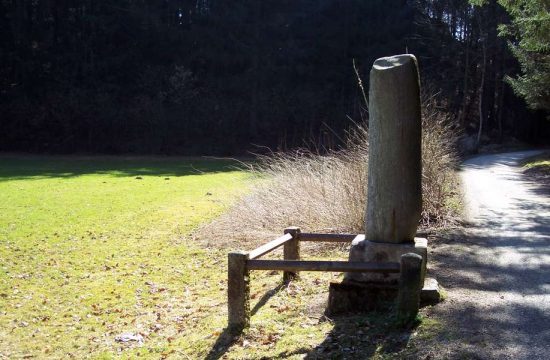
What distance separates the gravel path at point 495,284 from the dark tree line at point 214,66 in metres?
29.1

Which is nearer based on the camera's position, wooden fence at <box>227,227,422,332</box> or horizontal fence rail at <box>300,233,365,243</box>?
wooden fence at <box>227,227,422,332</box>

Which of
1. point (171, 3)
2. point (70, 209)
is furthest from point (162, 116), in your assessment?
point (70, 209)

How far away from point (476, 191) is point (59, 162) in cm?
2581

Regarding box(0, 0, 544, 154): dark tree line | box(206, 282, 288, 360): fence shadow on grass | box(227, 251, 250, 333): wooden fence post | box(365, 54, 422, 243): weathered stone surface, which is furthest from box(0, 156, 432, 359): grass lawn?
box(0, 0, 544, 154): dark tree line

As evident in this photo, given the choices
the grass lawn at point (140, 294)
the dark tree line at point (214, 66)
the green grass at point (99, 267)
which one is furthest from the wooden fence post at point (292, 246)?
the dark tree line at point (214, 66)

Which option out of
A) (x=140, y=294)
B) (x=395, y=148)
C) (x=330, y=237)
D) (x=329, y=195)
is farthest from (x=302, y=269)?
(x=329, y=195)

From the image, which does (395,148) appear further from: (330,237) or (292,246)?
(292,246)

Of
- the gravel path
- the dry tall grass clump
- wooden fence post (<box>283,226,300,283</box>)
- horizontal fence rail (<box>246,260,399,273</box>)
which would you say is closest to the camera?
the gravel path

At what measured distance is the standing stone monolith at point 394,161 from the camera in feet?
19.7

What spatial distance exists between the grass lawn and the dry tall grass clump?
89 cm

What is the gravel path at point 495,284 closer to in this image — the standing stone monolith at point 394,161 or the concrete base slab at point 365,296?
the concrete base slab at point 365,296

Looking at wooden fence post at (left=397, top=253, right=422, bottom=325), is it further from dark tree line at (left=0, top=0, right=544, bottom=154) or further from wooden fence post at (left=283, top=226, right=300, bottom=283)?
dark tree line at (left=0, top=0, right=544, bottom=154)

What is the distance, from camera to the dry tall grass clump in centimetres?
1080

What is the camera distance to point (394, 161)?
6.01 meters
